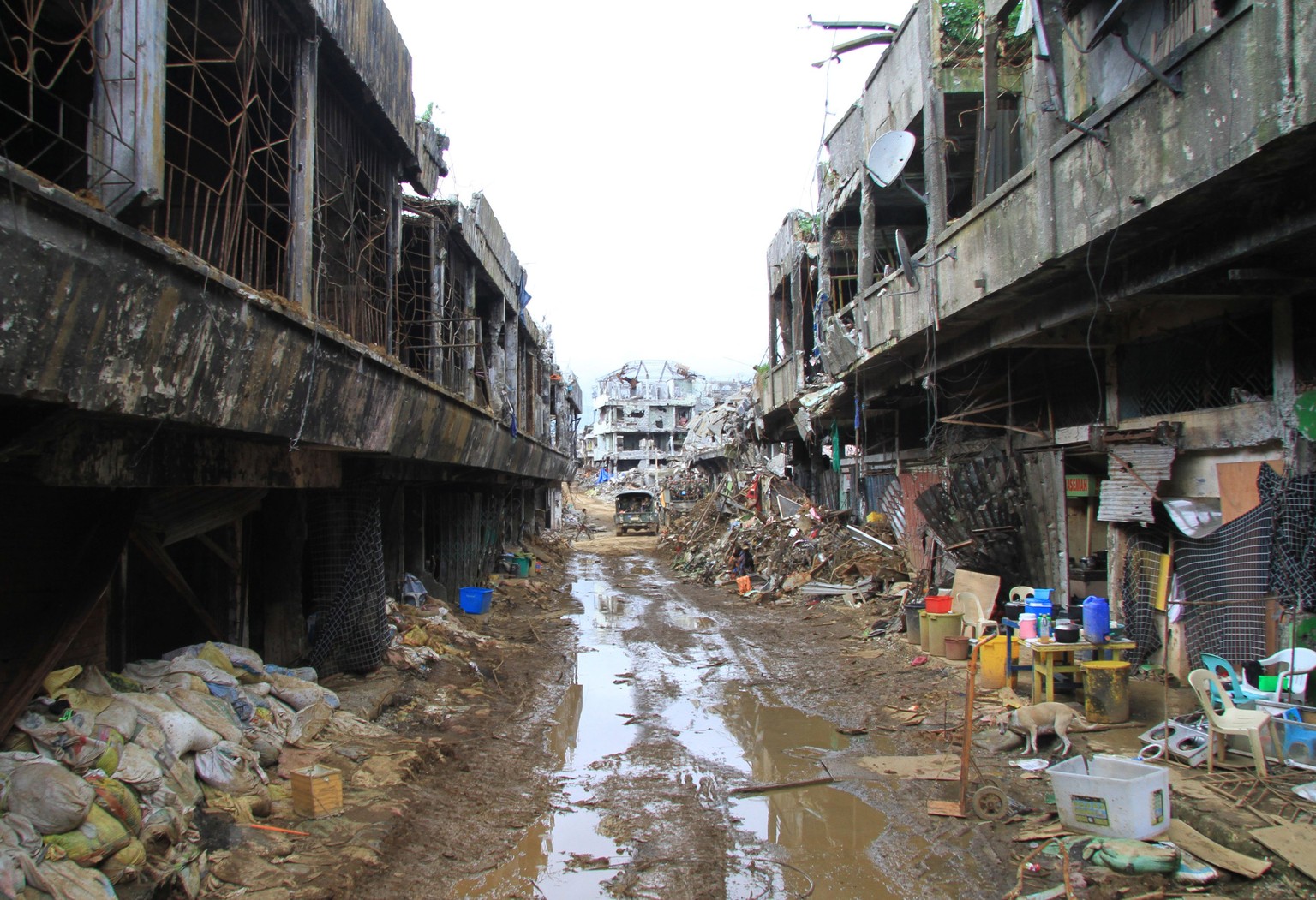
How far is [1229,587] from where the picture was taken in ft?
25.0

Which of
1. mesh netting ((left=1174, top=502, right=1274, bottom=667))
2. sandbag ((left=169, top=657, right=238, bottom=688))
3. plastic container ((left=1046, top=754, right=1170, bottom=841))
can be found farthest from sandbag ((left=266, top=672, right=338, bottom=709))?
mesh netting ((left=1174, top=502, right=1274, bottom=667))

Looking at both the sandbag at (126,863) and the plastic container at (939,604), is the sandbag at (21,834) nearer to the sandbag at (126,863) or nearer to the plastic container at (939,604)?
the sandbag at (126,863)

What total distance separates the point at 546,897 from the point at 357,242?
715cm

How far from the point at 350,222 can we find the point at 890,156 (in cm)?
812

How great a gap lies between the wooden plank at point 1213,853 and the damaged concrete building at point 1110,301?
294cm

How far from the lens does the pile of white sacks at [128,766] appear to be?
383cm

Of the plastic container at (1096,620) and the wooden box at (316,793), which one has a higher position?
the plastic container at (1096,620)

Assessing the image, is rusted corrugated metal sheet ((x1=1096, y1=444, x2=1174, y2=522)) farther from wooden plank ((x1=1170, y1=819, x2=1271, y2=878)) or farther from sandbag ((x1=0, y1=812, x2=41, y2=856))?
sandbag ((x1=0, y1=812, x2=41, y2=856))

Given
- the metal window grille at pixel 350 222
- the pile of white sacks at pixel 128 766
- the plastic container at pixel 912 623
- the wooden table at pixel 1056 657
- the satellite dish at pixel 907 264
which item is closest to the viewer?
the pile of white sacks at pixel 128 766

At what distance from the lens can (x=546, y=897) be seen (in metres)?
4.84

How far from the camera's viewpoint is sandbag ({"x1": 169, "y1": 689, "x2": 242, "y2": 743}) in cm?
562

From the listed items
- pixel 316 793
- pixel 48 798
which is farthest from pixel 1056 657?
pixel 48 798

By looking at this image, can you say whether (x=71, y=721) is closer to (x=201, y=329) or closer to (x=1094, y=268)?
(x=201, y=329)

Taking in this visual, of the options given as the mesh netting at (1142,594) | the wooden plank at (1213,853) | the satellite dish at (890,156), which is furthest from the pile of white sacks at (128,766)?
the satellite dish at (890,156)
